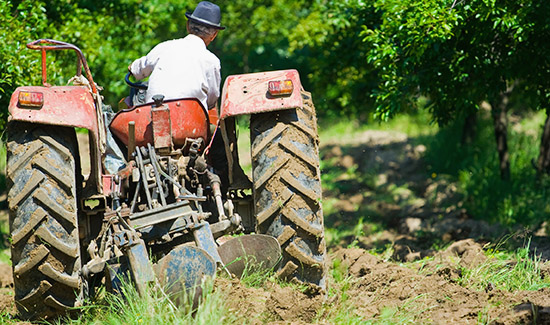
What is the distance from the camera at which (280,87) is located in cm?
478

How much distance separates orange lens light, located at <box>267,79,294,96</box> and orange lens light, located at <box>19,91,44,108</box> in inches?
57.3

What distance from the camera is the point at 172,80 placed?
5.11 metres

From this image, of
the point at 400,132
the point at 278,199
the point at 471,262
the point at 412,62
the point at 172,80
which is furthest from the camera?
the point at 400,132

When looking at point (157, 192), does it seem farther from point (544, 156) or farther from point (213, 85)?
point (544, 156)

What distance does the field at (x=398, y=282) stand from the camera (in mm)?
4098

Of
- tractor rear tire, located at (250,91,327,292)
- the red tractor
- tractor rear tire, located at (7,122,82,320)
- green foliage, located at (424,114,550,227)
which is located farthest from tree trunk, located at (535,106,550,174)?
tractor rear tire, located at (7,122,82,320)

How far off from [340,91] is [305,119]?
5173mm

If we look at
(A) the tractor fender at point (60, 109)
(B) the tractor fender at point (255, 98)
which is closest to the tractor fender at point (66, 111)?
(A) the tractor fender at point (60, 109)

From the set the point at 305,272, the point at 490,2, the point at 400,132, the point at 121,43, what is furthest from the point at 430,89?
the point at 400,132

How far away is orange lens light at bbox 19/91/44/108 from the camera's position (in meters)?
4.53

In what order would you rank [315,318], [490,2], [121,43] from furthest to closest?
[121,43]
[490,2]
[315,318]

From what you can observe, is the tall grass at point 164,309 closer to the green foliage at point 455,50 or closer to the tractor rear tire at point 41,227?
the tractor rear tire at point 41,227

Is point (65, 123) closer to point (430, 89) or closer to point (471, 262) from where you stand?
point (471, 262)

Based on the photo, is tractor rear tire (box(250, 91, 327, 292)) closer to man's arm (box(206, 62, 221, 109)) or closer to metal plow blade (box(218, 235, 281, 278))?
metal plow blade (box(218, 235, 281, 278))
